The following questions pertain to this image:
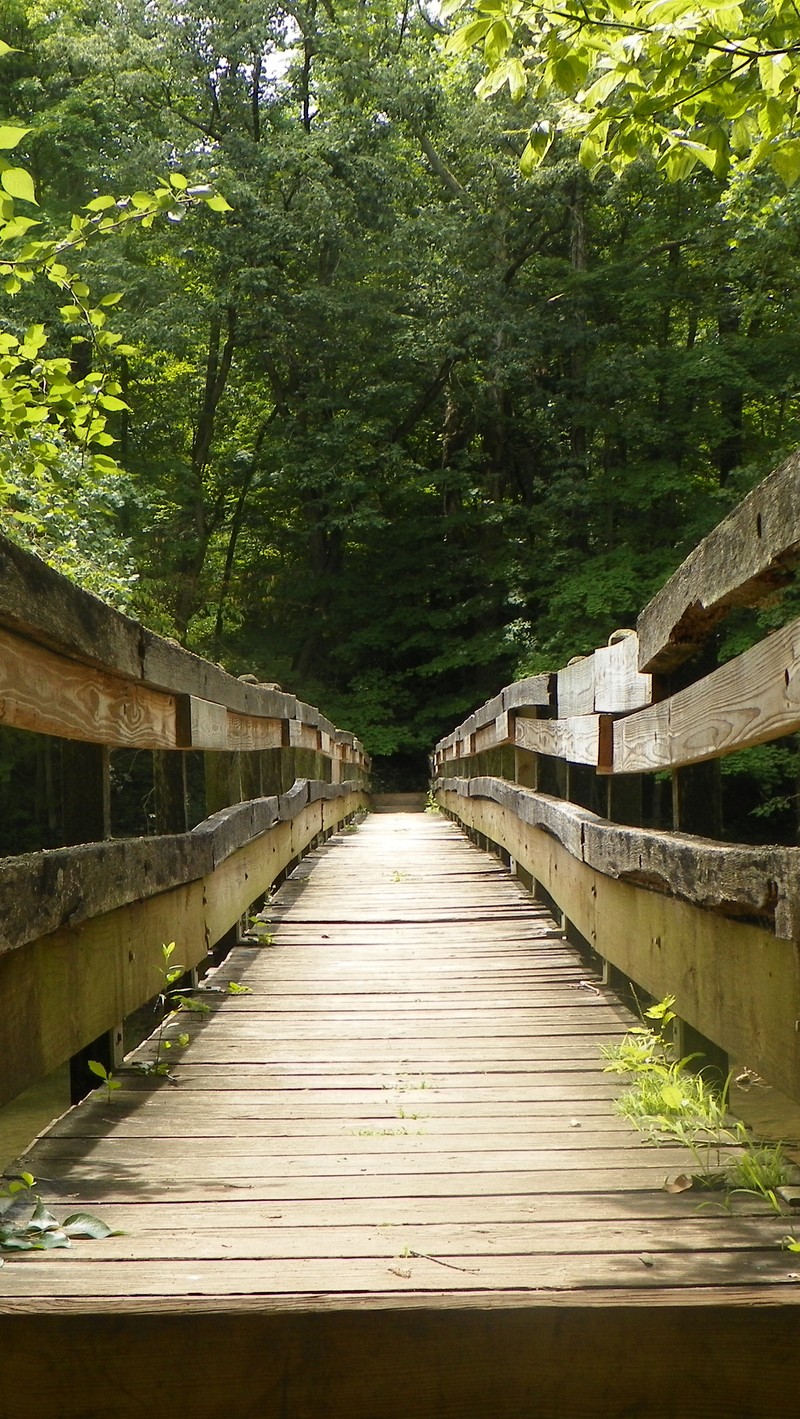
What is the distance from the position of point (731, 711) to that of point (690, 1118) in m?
0.84

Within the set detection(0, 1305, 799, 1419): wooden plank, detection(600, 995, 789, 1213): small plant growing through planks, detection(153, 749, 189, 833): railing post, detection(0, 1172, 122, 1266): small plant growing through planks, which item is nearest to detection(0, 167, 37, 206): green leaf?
detection(153, 749, 189, 833): railing post

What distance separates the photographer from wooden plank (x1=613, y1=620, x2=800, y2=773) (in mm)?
1849

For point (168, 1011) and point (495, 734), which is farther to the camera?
point (495, 734)

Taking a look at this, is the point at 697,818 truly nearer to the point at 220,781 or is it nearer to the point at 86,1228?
the point at 86,1228

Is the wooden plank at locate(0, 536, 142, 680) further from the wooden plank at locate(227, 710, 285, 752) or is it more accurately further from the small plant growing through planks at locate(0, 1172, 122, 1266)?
the wooden plank at locate(227, 710, 285, 752)

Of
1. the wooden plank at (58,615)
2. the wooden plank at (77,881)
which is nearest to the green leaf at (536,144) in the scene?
the wooden plank at (58,615)

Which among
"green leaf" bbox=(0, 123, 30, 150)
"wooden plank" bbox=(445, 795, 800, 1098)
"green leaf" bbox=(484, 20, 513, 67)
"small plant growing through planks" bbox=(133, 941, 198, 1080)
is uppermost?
"green leaf" bbox=(484, 20, 513, 67)

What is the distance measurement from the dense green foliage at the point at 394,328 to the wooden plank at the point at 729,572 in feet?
50.1

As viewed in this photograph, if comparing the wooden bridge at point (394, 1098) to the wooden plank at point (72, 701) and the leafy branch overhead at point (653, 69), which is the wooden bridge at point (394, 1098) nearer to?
the wooden plank at point (72, 701)

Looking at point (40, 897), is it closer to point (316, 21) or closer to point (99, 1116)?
point (99, 1116)

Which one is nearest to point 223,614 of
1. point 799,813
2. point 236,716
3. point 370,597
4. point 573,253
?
point 370,597

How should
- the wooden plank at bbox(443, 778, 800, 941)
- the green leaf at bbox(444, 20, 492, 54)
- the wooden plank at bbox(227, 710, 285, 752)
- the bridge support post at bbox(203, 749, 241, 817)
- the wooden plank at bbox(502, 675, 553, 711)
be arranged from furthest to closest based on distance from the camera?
the wooden plank at bbox(502, 675, 553, 711), the bridge support post at bbox(203, 749, 241, 817), the wooden plank at bbox(227, 710, 285, 752), the green leaf at bbox(444, 20, 492, 54), the wooden plank at bbox(443, 778, 800, 941)

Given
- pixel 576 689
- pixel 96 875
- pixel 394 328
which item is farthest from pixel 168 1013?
pixel 394 328

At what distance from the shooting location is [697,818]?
2932 mm
